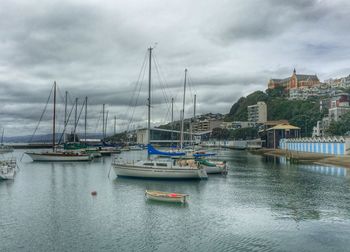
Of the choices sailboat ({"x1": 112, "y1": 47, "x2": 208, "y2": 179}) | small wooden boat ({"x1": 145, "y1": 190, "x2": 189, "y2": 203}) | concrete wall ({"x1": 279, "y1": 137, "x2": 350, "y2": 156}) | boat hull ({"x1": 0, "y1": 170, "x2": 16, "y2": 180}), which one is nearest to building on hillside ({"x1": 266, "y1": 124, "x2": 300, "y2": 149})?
concrete wall ({"x1": 279, "y1": 137, "x2": 350, "y2": 156})

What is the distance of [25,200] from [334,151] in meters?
90.5

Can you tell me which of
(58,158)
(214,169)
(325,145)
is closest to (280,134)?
(325,145)

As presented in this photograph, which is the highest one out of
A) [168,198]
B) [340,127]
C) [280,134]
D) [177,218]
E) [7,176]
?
[340,127]

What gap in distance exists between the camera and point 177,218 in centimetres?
3381

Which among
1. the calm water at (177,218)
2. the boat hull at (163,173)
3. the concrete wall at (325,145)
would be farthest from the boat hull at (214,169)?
the concrete wall at (325,145)

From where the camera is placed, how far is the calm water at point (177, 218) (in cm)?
2647

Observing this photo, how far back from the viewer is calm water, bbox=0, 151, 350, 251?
2647 centimetres

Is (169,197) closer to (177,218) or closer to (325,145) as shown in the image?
(177,218)

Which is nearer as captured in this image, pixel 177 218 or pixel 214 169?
pixel 177 218

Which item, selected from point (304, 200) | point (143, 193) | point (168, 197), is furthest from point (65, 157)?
point (304, 200)

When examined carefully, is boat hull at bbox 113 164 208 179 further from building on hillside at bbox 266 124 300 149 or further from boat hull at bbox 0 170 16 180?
building on hillside at bbox 266 124 300 149

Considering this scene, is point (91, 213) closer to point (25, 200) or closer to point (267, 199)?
point (25, 200)

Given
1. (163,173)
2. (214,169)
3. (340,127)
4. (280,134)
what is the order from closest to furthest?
(163,173)
(214,169)
(340,127)
(280,134)

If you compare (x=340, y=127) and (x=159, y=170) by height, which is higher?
(x=340, y=127)
